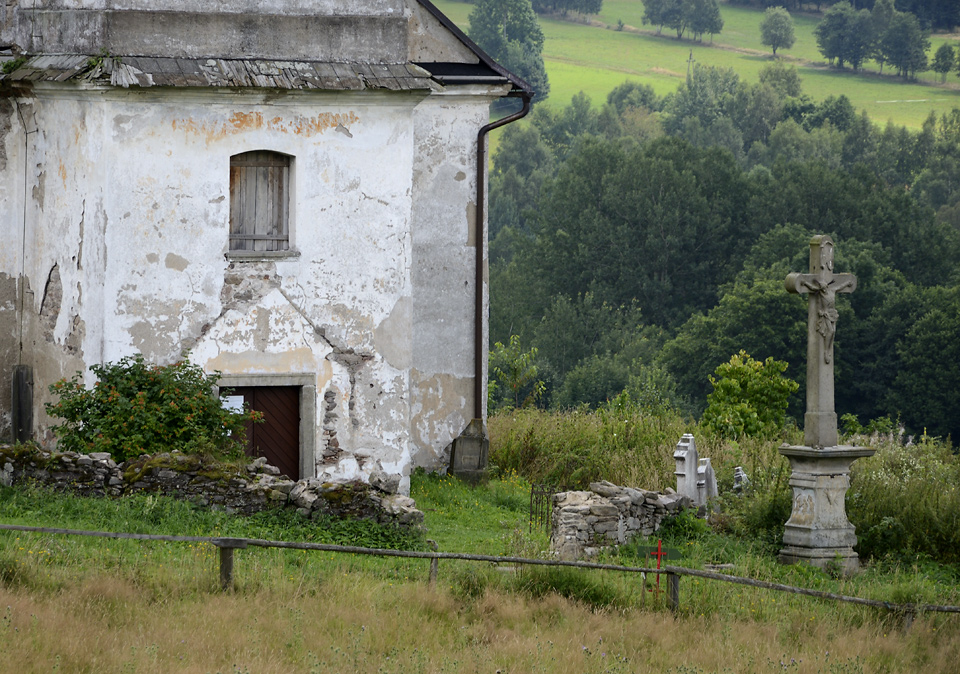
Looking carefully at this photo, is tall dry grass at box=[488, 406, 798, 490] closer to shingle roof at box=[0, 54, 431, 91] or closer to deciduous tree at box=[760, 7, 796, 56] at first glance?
shingle roof at box=[0, 54, 431, 91]

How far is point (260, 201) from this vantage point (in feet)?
55.3

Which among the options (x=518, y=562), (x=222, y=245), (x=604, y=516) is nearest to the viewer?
(x=518, y=562)

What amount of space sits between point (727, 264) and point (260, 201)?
46977 millimetres

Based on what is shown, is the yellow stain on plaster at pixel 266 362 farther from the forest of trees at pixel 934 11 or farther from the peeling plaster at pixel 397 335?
the forest of trees at pixel 934 11

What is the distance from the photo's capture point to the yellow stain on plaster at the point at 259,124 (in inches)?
641

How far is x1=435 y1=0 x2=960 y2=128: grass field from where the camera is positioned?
320ft

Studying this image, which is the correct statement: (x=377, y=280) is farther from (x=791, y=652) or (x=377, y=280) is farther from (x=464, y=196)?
(x=791, y=652)

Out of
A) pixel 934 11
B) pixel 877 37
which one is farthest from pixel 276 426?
pixel 934 11

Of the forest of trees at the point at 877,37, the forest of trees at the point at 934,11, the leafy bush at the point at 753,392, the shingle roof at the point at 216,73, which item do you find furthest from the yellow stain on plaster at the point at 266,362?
the forest of trees at the point at 934,11

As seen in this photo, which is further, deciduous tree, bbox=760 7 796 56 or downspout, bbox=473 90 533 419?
deciduous tree, bbox=760 7 796 56

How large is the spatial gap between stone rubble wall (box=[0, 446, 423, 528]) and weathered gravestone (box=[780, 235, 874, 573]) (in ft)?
13.4

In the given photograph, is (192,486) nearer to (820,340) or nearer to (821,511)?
(821,511)

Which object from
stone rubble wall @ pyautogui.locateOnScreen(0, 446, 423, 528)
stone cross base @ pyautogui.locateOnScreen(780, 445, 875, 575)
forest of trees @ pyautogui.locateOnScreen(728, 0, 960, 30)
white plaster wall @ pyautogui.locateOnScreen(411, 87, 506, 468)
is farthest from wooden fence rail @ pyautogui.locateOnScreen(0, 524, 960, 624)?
forest of trees @ pyautogui.locateOnScreen(728, 0, 960, 30)

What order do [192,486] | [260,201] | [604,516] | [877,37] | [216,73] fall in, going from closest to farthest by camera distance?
[192,486] < [604,516] < [216,73] < [260,201] < [877,37]
